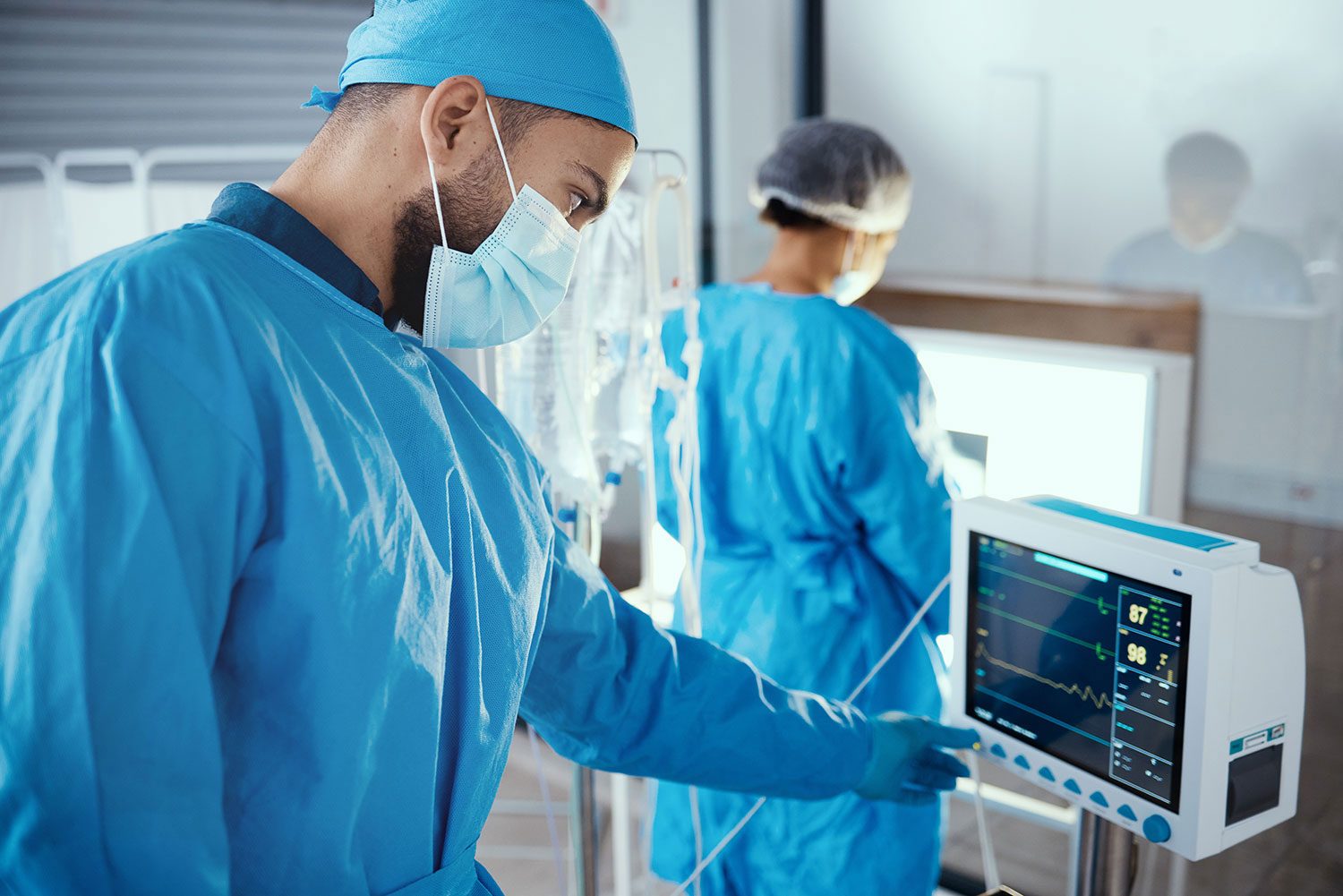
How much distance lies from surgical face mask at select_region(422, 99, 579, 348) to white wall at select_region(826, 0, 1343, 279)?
4.75 feet

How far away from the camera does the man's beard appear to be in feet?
2.94

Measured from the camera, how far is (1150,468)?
187 cm

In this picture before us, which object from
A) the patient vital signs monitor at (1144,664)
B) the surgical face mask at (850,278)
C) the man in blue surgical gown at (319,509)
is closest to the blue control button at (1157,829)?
the patient vital signs monitor at (1144,664)

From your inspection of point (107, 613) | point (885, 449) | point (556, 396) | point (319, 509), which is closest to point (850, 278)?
point (885, 449)

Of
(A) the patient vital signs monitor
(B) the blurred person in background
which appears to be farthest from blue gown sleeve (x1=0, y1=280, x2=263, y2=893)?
(B) the blurred person in background

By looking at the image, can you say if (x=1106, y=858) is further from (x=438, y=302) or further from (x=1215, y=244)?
(x=1215, y=244)

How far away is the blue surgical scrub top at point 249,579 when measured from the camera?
661 millimetres

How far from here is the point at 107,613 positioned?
0.66 m

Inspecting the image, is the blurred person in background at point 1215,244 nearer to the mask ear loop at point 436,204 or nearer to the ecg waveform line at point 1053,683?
the ecg waveform line at point 1053,683

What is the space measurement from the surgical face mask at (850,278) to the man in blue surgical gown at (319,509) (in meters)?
0.90

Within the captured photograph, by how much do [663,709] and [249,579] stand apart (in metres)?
0.52

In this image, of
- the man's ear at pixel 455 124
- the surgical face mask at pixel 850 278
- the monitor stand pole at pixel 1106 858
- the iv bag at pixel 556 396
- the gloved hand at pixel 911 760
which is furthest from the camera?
the surgical face mask at pixel 850 278

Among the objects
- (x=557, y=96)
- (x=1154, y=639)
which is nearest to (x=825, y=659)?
(x=1154, y=639)

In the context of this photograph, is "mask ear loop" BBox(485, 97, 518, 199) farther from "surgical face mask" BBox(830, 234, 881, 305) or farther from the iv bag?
"surgical face mask" BBox(830, 234, 881, 305)
